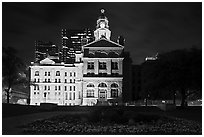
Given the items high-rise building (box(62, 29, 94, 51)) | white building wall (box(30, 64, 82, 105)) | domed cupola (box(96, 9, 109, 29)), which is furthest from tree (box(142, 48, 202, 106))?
domed cupola (box(96, 9, 109, 29))

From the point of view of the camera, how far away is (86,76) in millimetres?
50156

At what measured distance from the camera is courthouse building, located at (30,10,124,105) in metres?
50.0

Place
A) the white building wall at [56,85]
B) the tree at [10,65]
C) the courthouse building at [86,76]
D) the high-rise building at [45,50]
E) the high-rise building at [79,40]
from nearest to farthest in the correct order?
the tree at [10,65] → the high-rise building at [45,50] → the courthouse building at [86,76] → the high-rise building at [79,40] → the white building wall at [56,85]

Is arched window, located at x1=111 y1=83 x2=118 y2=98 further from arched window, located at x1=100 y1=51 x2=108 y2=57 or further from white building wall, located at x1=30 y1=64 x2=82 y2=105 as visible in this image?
white building wall, located at x1=30 y1=64 x2=82 y2=105

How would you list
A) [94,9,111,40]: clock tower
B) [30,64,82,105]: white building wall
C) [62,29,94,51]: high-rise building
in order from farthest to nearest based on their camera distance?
[94,9,111,40]: clock tower < [30,64,82,105]: white building wall < [62,29,94,51]: high-rise building

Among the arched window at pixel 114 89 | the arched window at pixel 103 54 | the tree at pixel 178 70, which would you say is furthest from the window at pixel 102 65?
the tree at pixel 178 70

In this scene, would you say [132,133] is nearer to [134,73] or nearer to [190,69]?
[190,69]

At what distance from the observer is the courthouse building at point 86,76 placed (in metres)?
50.0

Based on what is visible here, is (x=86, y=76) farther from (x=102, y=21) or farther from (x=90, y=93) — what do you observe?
(x=102, y=21)

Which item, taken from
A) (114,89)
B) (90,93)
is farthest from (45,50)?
(114,89)

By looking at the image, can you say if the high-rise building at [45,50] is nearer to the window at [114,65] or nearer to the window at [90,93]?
the window at [90,93]

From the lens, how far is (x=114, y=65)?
50.5 meters

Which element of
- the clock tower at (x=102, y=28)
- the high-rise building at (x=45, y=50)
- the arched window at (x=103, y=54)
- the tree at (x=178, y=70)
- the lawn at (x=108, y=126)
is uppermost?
the clock tower at (x=102, y=28)

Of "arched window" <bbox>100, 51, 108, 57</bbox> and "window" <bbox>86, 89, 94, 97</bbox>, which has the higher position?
"arched window" <bbox>100, 51, 108, 57</bbox>
